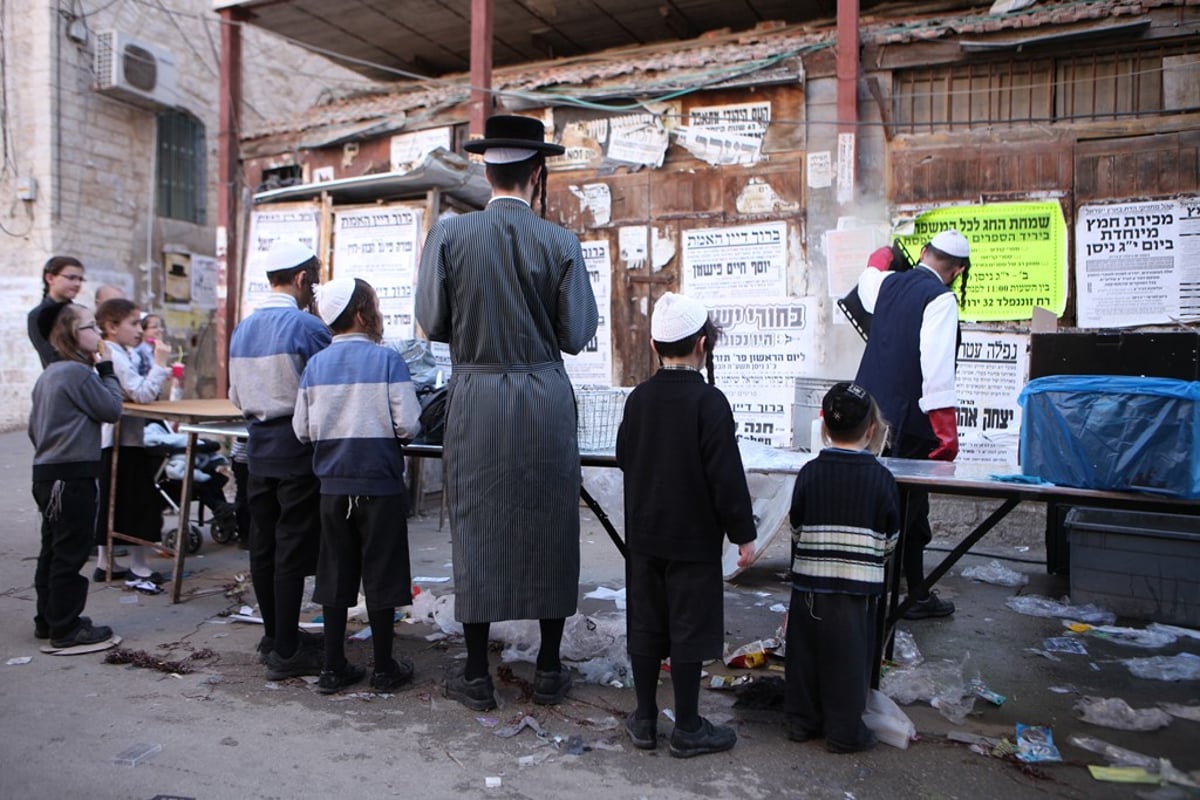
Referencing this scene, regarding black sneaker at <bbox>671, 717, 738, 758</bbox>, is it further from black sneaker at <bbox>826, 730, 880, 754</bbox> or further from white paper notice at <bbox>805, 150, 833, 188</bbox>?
white paper notice at <bbox>805, 150, 833, 188</bbox>

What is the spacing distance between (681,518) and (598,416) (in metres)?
1.35

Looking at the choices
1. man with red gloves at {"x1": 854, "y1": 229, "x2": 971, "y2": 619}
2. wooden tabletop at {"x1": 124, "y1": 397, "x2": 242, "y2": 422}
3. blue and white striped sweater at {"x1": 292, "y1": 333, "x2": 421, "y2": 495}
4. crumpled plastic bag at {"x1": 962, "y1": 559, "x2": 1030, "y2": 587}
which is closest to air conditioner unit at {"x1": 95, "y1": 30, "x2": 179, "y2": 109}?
wooden tabletop at {"x1": 124, "y1": 397, "x2": 242, "y2": 422}

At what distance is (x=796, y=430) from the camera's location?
709 centimetres

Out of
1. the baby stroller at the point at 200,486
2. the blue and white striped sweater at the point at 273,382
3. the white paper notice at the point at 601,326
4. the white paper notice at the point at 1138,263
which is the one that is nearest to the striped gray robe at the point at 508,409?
the blue and white striped sweater at the point at 273,382

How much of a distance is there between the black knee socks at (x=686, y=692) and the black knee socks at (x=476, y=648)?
859 millimetres

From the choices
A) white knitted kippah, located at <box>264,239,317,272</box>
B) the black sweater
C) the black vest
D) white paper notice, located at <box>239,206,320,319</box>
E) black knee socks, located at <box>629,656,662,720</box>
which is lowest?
black knee socks, located at <box>629,656,662,720</box>

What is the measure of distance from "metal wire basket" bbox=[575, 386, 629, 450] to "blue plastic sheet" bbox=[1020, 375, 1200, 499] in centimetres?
191

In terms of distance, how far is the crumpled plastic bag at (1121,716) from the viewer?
11.4ft

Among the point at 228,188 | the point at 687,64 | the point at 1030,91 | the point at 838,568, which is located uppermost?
the point at 687,64

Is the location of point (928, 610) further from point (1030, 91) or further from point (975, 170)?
point (1030, 91)

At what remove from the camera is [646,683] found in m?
3.32

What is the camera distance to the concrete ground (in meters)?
3.02

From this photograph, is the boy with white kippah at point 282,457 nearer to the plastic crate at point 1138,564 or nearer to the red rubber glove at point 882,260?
the red rubber glove at point 882,260

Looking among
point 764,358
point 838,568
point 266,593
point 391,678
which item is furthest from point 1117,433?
point 764,358
